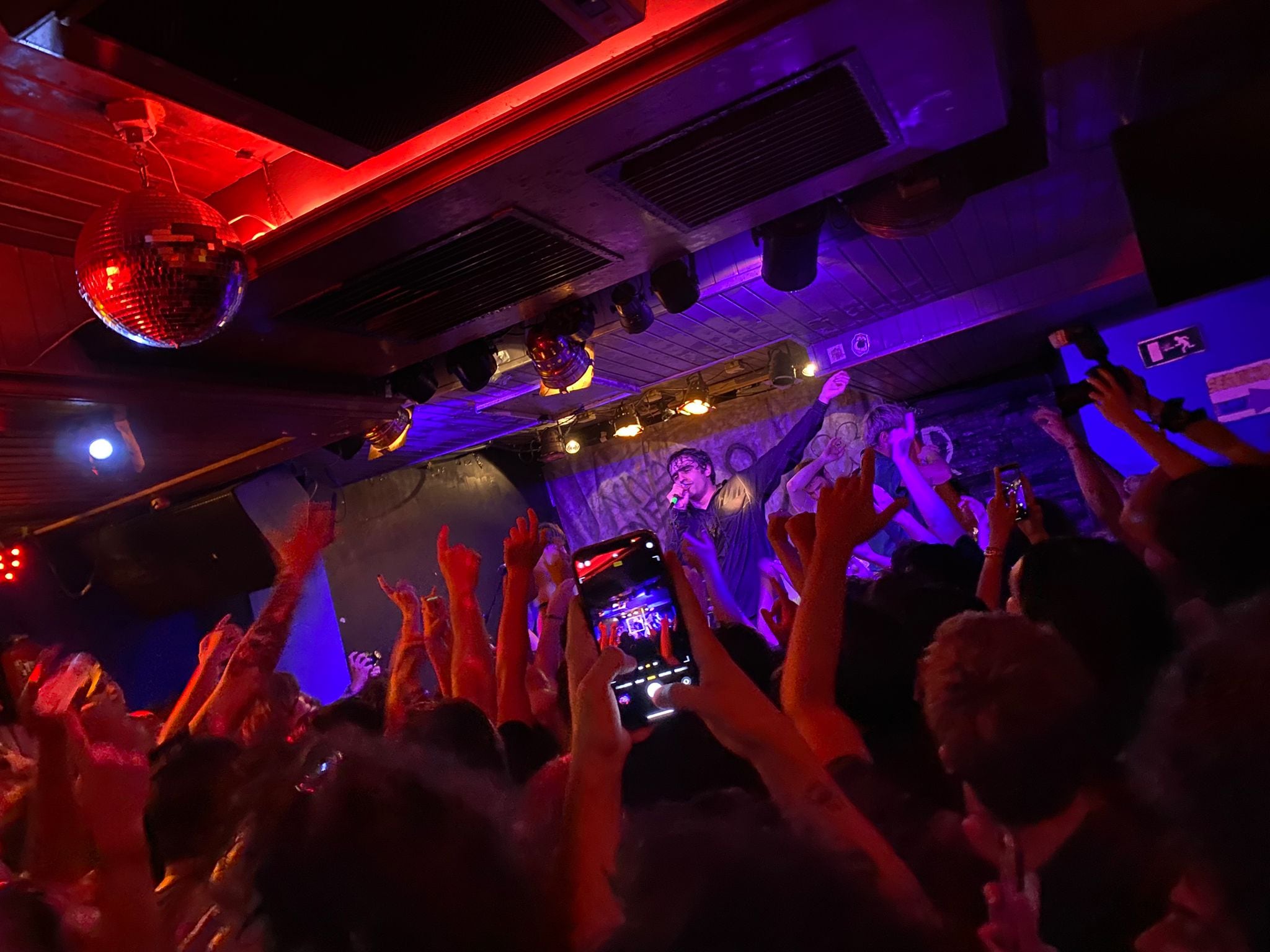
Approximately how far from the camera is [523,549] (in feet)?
6.63

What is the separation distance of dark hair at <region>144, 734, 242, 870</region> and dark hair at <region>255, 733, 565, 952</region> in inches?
22.0

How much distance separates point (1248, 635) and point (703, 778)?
85 centimetres

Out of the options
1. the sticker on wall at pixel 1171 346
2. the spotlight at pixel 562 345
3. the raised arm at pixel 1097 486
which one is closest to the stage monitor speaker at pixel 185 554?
the spotlight at pixel 562 345

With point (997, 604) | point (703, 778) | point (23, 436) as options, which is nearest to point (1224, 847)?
point (703, 778)

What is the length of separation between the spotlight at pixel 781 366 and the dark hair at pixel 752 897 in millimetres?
5533

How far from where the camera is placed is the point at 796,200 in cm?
283

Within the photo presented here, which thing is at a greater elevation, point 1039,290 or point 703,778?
point 1039,290

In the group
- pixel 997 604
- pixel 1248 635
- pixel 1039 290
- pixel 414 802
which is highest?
pixel 1039 290

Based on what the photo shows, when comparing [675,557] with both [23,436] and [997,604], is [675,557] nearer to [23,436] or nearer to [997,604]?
[997,604]

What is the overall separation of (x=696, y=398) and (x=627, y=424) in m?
0.73

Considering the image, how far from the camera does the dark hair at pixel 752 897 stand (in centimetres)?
78

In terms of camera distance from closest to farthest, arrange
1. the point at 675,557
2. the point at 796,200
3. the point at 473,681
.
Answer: the point at 675,557
the point at 473,681
the point at 796,200

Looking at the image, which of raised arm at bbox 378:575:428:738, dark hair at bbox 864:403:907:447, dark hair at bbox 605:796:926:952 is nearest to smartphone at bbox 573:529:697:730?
raised arm at bbox 378:575:428:738

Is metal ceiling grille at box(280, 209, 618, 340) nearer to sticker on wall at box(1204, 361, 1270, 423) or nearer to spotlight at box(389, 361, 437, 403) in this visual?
spotlight at box(389, 361, 437, 403)
